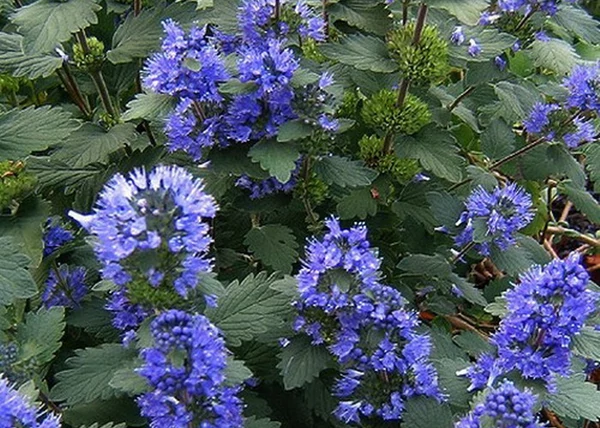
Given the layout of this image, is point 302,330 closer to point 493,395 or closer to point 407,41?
point 493,395

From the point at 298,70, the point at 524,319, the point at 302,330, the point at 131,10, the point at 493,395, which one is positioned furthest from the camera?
the point at 131,10

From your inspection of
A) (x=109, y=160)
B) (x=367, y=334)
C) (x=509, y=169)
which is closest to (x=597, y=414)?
(x=367, y=334)

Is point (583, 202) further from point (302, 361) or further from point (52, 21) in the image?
point (52, 21)

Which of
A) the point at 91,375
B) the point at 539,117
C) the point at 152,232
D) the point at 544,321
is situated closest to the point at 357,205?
the point at 539,117

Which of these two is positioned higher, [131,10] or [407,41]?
Answer: [407,41]

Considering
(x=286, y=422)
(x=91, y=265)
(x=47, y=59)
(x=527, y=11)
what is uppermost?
(x=527, y=11)

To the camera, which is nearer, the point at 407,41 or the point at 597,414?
the point at 597,414

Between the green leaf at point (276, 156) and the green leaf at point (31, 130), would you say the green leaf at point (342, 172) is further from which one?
the green leaf at point (31, 130)
